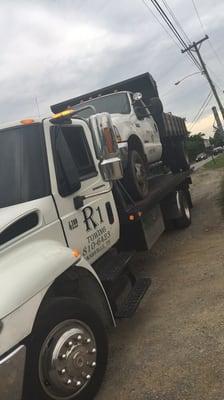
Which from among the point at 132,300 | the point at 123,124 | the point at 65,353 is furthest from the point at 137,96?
the point at 65,353

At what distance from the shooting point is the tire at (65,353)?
3.09 m

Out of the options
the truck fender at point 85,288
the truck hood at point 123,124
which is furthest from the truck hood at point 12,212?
the truck hood at point 123,124

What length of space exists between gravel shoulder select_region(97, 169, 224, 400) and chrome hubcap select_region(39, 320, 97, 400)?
43 centimetres

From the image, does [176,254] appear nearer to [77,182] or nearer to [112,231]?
[112,231]

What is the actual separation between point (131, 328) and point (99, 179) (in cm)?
165

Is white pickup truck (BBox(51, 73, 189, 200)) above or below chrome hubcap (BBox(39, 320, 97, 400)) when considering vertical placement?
above

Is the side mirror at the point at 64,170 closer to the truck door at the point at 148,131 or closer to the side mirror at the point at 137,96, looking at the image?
the truck door at the point at 148,131

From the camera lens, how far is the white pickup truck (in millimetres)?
6695

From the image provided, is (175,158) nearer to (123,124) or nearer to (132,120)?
(132,120)

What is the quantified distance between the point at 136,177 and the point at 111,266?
6.93ft

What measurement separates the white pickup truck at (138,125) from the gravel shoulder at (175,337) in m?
1.30

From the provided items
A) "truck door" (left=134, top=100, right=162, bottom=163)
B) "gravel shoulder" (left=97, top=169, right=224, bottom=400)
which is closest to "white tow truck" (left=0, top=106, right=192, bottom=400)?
"gravel shoulder" (left=97, top=169, right=224, bottom=400)

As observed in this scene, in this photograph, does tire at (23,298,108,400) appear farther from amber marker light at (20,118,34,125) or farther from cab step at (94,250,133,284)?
amber marker light at (20,118,34,125)

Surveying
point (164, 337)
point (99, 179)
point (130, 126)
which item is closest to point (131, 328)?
point (164, 337)
